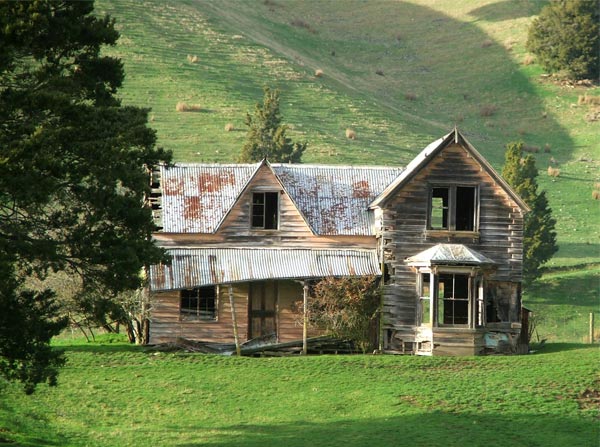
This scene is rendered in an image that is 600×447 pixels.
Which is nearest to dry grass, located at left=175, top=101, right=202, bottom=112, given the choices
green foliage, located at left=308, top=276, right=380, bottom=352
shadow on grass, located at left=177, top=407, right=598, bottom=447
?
green foliage, located at left=308, top=276, right=380, bottom=352

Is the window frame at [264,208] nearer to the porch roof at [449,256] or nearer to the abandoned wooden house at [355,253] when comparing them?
the abandoned wooden house at [355,253]

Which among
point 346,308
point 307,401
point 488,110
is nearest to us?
point 307,401

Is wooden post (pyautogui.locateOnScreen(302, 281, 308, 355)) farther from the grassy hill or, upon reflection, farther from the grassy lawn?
the grassy hill

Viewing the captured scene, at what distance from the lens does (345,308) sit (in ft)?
131

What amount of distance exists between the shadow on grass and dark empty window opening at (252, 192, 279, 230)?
43.5ft

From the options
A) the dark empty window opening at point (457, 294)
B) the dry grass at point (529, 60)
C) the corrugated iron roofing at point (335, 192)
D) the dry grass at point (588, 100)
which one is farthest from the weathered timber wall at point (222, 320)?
the dry grass at point (529, 60)

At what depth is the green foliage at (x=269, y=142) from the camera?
6353cm

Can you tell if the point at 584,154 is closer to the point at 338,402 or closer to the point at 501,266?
the point at 501,266

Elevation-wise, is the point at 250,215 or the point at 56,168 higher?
the point at 56,168

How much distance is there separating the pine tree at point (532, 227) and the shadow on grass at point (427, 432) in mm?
24872

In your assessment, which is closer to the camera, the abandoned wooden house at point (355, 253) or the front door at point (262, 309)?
the abandoned wooden house at point (355, 253)

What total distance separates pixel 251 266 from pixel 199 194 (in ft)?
13.2

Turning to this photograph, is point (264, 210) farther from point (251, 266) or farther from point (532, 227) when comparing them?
point (532, 227)

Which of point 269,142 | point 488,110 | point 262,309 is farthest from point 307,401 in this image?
point 488,110
